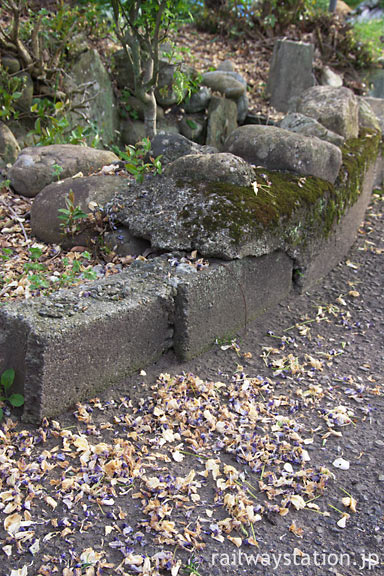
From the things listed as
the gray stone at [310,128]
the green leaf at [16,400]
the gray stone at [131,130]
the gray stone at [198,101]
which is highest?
the gray stone at [310,128]

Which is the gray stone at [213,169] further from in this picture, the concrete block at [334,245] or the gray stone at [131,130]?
the gray stone at [131,130]

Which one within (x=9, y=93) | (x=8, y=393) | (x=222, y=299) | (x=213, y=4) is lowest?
(x=8, y=393)

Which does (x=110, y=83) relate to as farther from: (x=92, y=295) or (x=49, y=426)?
(x=49, y=426)

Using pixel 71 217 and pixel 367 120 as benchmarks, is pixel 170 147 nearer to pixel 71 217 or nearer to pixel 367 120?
pixel 71 217

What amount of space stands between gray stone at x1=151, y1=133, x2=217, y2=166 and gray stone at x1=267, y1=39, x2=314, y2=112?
3.65 metres

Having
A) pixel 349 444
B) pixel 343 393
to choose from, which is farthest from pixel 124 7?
pixel 349 444

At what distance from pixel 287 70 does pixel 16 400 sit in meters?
5.77

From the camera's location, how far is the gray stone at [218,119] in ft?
18.4

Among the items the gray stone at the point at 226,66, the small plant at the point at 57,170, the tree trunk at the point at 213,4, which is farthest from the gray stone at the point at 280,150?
the tree trunk at the point at 213,4

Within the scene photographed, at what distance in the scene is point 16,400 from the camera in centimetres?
202

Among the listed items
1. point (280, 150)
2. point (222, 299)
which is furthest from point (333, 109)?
point (222, 299)

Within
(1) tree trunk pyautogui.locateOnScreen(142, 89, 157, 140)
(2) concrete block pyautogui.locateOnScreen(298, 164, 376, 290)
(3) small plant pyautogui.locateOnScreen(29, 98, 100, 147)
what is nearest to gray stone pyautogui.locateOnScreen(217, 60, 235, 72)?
(3) small plant pyautogui.locateOnScreen(29, 98, 100, 147)

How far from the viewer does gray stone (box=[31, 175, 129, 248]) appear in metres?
2.97

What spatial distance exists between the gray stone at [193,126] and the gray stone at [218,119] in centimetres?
10
